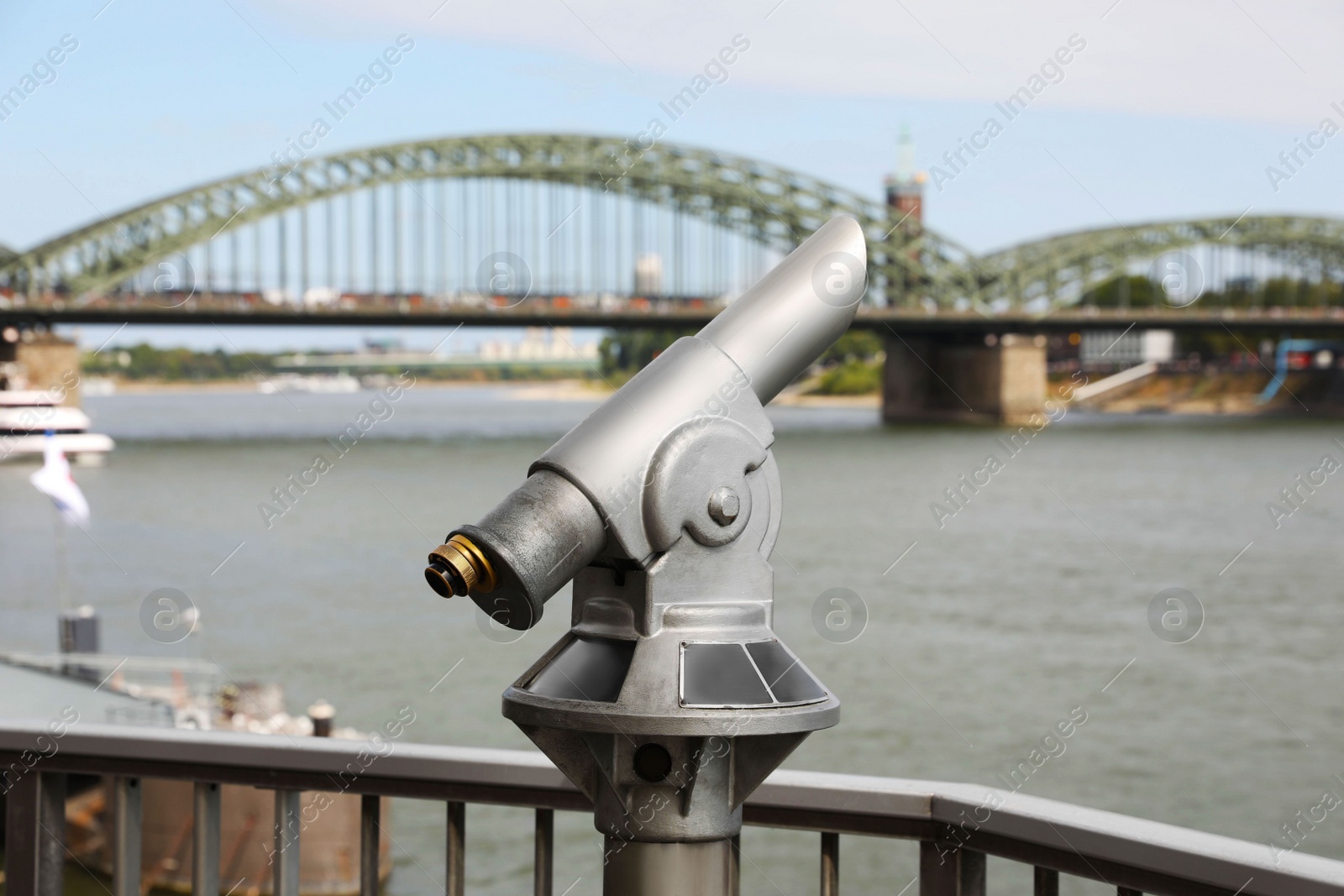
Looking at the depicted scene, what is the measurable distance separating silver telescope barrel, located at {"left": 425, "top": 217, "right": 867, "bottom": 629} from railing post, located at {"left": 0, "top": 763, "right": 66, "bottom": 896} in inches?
51.7

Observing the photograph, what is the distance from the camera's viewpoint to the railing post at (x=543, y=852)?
2.29m

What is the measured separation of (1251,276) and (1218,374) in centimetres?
806

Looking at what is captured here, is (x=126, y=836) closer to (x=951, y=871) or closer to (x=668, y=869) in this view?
(x=668, y=869)

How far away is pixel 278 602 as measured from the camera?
24.5 m

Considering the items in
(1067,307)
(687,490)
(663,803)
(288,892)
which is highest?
(1067,307)

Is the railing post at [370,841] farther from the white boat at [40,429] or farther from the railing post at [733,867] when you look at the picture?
the white boat at [40,429]

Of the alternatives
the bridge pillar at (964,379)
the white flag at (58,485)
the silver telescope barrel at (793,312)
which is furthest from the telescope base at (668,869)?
the bridge pillar at (964,379)

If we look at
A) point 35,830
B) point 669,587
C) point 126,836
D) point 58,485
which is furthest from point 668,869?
point 58,485

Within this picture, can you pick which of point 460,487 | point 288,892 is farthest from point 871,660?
point 460,487

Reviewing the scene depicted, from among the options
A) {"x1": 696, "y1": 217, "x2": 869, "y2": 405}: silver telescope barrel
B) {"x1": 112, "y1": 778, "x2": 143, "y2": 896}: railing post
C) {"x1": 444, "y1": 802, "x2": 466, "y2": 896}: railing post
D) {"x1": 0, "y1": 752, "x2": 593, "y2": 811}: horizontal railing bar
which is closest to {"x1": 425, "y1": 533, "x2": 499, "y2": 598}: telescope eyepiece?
{"x1": 696, "y1": 217, "x2": 869, "y2": 405}: silver telescope barrel

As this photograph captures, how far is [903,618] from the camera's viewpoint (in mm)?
22391

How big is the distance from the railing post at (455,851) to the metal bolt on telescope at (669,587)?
1.88 feet

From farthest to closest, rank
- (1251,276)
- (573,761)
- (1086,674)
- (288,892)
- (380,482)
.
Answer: (1251,276) < (380,482) < (1086,674) < (288,892) < (573,761)

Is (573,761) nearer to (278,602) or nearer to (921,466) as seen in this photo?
(278,602)
